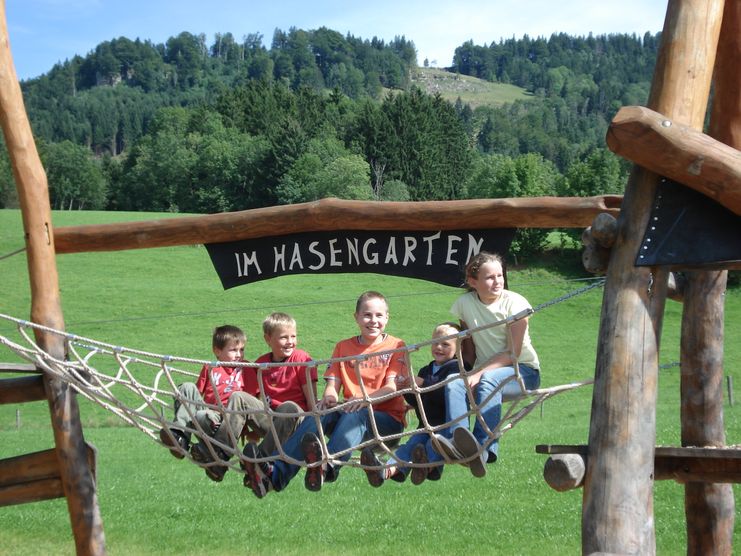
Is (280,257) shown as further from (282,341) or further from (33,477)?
(33,477)

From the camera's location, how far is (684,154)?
2418mm

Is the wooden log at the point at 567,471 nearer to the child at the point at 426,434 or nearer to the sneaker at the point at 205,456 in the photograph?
the child at the point at 426,434

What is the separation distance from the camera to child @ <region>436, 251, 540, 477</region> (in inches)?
124

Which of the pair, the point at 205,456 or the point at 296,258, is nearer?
the point at 205,456

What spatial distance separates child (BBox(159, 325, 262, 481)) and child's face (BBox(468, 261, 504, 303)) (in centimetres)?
92

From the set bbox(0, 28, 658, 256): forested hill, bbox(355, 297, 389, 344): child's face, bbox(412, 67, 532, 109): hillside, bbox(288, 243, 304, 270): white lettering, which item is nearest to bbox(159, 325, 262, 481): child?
bbox(288, 243, 304, 270): white lettering

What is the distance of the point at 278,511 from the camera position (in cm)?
779

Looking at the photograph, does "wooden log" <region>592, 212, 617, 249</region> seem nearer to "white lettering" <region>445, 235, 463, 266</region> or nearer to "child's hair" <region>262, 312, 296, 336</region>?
"white lettering" <region>445, 235, 463, 266</region>

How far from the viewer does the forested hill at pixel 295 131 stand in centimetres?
4738

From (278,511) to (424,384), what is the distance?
4.62 metres

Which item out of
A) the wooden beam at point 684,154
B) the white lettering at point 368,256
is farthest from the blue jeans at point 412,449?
the wooden beam at point 684,154

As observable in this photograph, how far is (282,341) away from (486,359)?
79 cm

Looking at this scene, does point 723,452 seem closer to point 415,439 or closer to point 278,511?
point 415,439

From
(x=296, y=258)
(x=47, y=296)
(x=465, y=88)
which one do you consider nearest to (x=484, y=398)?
(x=296, y=258)
